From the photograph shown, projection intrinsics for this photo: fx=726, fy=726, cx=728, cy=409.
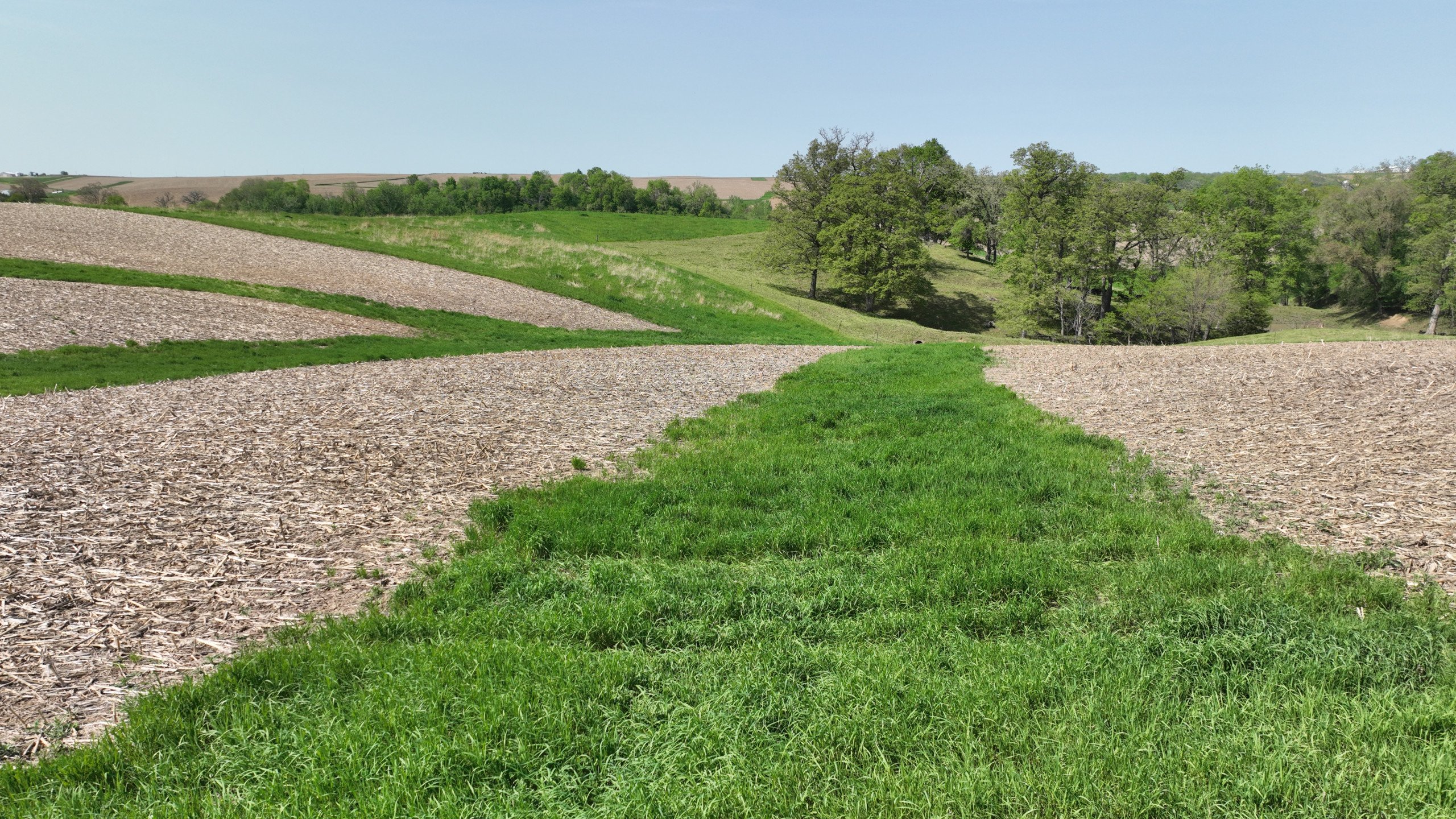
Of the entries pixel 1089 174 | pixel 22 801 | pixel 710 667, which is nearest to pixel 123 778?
pixel 22 801

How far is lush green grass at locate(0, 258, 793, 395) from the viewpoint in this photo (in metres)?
14.8

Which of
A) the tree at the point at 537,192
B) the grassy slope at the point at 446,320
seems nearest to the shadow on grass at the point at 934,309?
the grassy slope at the point at 446,320

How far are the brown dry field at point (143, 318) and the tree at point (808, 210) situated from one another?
123 feet

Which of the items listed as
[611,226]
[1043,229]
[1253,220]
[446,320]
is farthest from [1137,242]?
[446,320]

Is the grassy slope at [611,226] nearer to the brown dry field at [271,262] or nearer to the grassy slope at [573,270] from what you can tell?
the grassy slope at [573,270]

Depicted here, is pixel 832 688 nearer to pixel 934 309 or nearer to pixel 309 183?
pixel 934 309

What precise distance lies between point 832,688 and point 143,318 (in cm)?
2311

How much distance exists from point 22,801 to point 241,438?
7029mm

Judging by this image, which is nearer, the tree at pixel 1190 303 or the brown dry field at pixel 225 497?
the brown dry field at pixel 225 497

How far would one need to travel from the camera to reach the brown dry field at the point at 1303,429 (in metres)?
6.22

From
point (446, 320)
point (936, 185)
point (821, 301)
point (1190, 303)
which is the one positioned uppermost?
point (936, 185)

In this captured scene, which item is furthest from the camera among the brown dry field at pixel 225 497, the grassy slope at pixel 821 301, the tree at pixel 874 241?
the tree at pixel 874 241

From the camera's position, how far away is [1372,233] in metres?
65.5

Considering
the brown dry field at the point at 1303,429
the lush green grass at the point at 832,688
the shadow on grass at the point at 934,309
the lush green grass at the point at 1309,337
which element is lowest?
the lush green grass at the point at 832,688
